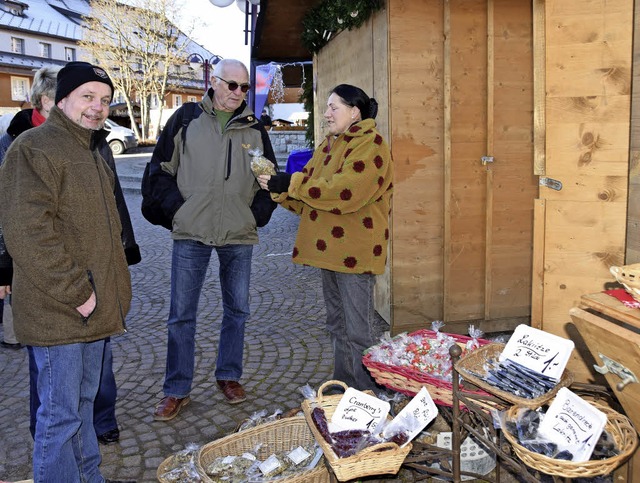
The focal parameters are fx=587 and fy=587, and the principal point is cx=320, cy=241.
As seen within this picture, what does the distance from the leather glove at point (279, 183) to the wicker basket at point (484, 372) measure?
1.39 m

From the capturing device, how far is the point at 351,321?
3361 millimetres

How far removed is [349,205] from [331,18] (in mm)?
3290

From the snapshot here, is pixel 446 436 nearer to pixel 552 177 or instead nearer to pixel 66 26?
pixel 552 177

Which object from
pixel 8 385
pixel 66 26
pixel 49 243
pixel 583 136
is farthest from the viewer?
pixel 66 26

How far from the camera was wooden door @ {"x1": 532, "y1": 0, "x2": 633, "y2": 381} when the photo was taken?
8.70 feet

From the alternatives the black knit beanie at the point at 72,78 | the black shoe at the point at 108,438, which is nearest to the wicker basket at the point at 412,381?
the black shoe at the point at 108,438

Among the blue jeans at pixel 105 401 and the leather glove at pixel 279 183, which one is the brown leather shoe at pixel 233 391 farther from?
the leather glove at pixel 279 183

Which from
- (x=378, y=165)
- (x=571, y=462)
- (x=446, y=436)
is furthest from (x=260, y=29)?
(x=571, y=462)

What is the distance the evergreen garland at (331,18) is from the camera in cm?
484

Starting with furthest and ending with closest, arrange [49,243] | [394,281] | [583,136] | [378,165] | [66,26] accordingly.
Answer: [66,26] < [394,281] < [378,165] < [583,136] < [49,243]

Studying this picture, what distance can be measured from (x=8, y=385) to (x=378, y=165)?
3.18 metres

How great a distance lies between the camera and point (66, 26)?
46.0 m

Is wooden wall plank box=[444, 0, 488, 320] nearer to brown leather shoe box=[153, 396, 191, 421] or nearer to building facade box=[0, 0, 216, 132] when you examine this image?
brown leather shoe box=[153, 396, 191, 421]

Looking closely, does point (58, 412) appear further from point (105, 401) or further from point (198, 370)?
point (198, 370)
